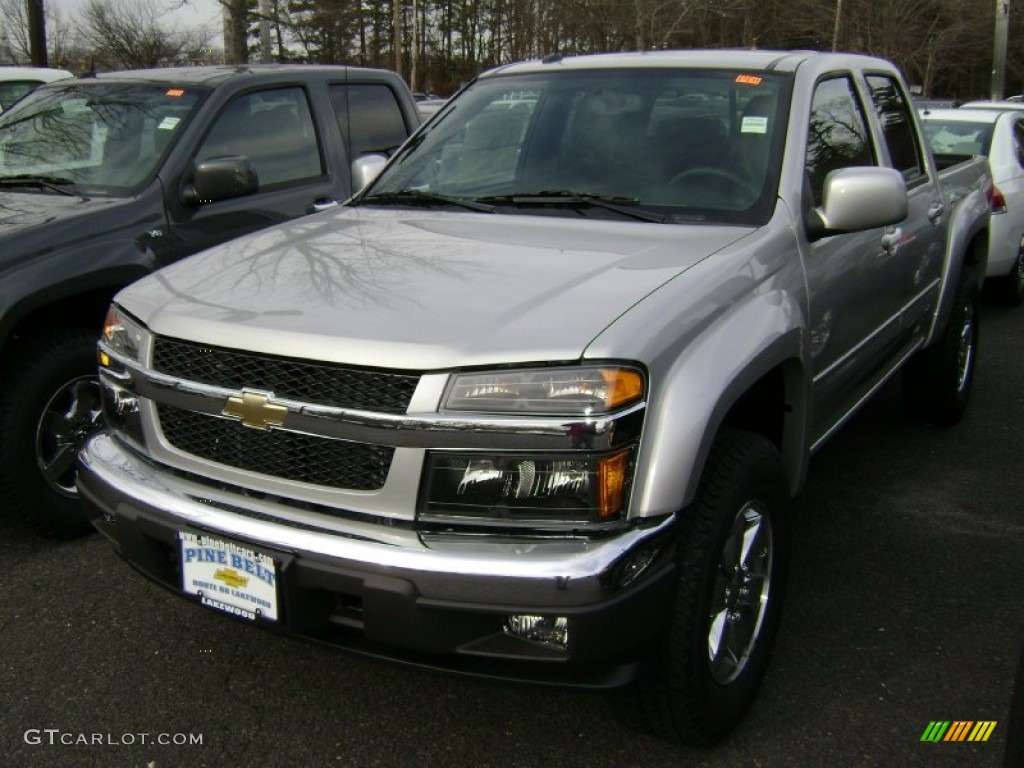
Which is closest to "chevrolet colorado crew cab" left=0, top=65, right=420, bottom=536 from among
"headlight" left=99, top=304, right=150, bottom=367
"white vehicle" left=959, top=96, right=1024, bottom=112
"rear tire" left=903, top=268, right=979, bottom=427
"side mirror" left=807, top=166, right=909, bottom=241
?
"headlight" left=99, top=304, right=150, bottom=367

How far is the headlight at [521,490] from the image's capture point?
2244mm

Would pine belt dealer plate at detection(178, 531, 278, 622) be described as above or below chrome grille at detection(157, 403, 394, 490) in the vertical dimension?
below

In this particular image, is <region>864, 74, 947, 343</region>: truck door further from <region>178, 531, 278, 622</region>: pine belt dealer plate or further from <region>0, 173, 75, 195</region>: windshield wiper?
<region>0, 173, 75, 195</region>: windshield wiper

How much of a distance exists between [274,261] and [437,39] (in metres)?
51.9

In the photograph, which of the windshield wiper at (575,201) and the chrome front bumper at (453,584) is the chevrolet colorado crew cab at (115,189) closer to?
the windshield wiper at (575,201)

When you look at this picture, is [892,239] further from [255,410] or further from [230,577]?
[230,577]

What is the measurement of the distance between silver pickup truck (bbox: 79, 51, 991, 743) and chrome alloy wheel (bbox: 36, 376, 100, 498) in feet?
3.49

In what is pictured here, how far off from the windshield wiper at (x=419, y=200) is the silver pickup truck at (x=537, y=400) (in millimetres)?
15

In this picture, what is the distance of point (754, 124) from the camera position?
133 inches

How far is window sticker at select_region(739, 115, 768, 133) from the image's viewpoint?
3.37 meters

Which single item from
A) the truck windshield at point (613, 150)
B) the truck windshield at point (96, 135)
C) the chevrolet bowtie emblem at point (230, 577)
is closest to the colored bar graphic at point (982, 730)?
the truck windshield at point (613, 150)

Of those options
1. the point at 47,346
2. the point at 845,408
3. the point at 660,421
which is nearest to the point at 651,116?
the point at 845,408

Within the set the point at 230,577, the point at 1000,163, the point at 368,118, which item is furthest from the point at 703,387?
the point at 1000,163

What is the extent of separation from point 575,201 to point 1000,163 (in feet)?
19.7
